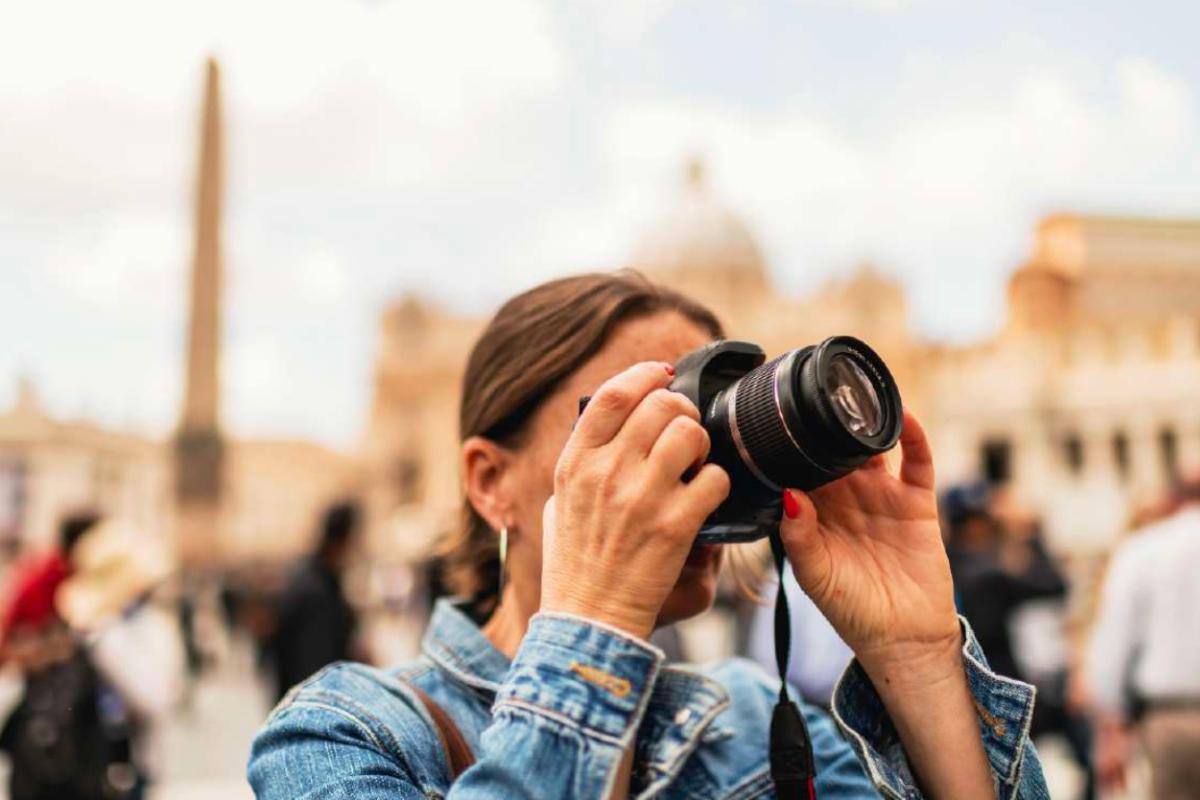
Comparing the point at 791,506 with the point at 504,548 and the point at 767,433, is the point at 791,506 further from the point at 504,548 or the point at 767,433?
the point at 504,548

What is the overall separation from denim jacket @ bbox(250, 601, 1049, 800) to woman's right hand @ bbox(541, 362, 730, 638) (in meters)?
0.03

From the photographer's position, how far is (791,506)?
140cm

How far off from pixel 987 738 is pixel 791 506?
0.34m

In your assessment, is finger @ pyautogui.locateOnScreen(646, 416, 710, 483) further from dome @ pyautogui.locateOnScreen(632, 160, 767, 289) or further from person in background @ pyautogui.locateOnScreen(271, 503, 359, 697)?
dome @ pyautogui.locateOnScreen(632, 160, 767, 289)

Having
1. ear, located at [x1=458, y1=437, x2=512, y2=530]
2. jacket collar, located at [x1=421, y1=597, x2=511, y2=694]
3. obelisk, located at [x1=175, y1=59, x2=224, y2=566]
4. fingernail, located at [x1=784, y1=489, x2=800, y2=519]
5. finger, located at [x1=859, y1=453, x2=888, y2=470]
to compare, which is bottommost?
obelisk, located at [x1=175, y1=59, x2=224, y2=566]

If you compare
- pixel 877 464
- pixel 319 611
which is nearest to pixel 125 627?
pixel 319 611

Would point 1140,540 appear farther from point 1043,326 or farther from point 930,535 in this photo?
point 1043,326

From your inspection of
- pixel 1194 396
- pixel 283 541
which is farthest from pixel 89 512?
pixel 283 541

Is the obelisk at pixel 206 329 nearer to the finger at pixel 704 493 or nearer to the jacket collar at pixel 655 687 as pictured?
the jacket collar at pixel 655 687

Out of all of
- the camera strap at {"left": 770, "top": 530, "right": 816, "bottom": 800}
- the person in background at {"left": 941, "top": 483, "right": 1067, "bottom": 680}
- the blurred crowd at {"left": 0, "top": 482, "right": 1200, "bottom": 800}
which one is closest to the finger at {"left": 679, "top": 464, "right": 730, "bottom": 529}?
the camera strap at {"left": 770, "top": 530, "right": 816, "bottom": 800}

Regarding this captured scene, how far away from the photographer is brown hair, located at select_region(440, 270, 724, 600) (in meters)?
1.57

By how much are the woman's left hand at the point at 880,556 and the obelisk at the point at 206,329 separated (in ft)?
62.1

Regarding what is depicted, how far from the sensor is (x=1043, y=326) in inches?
1736

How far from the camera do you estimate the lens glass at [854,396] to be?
4.27 ft
